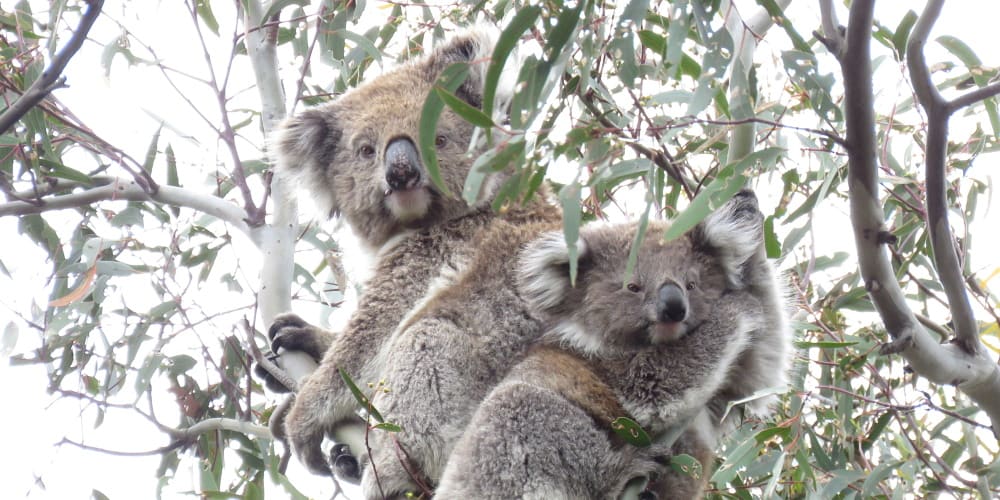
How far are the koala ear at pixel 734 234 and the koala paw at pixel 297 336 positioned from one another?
1.21 metres

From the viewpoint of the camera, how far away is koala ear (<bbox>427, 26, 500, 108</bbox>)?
10.5ft

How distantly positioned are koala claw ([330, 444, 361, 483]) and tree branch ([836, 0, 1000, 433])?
52.5 inches

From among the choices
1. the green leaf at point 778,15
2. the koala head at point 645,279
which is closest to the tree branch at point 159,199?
the koala head at point 645,279

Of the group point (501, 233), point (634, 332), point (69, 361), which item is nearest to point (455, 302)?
point (501, 233)

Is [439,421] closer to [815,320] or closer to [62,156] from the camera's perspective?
[815,320]

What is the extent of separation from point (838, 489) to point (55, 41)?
249cm

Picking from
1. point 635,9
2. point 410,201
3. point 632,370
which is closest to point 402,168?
point 410,201

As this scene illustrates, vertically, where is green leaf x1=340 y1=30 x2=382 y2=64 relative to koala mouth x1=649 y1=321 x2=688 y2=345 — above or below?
above

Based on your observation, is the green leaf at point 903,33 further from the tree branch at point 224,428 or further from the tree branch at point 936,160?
the tree branch at point 224,428

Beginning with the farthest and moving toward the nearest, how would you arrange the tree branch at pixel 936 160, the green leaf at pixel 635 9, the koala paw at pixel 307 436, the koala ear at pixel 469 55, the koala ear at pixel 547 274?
1. the koala ear at pixel 469 55
2. the koala paw at pixel 307 436
3. the koala ear at pixel 547 274
4. the green leaf at pixel 635 9
5. the tree branch at pixel 936 160

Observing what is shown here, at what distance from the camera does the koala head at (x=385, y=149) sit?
3074 mm

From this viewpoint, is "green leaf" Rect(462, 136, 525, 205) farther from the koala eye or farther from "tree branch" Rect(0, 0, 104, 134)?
the koala eye

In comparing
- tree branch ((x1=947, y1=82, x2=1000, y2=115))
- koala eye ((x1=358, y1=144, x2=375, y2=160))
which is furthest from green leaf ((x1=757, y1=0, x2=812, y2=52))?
koala eye ((x1=358, y1=144, x2=375, y2=160))

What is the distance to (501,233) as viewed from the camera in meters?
2.91
